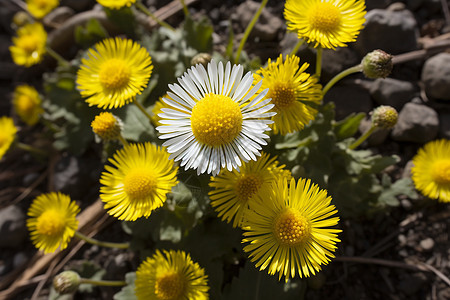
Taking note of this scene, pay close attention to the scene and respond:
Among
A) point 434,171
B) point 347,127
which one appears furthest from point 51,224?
point 434,171

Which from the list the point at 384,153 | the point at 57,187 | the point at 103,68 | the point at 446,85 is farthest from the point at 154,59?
the point at 446,85

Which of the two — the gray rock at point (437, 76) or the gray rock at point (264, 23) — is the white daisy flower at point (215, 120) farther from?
the gray rock at point (437, 76)

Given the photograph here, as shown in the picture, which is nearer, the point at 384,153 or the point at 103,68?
the point at 103,68

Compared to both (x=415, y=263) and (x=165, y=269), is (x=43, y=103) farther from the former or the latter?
→ (x=415, y=263)

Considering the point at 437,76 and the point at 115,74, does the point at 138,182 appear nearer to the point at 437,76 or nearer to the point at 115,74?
the point at 115,74

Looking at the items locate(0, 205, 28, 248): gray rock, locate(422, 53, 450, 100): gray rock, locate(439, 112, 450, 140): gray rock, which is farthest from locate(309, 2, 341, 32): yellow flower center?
locate(0, 205, 28, 248): gray rock
